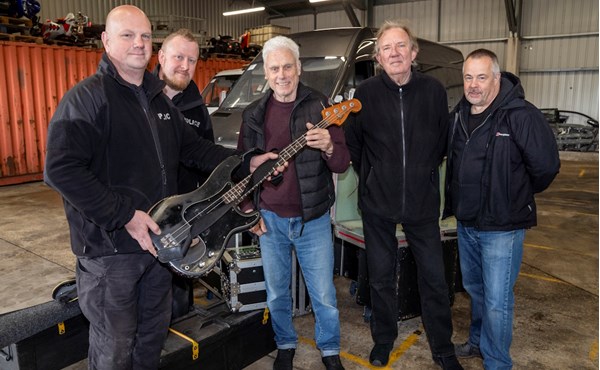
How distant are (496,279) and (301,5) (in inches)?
736

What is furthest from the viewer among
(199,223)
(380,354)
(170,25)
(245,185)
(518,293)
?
(170,25)

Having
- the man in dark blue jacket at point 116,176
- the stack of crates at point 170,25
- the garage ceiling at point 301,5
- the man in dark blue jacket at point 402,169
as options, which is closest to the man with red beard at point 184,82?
the man in dark blue jacket at point 116,176

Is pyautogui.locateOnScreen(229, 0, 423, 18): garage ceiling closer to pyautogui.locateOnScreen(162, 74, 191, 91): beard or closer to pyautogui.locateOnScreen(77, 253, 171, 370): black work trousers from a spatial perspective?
pyautogui.locateOnScreen(162, 74, 191, 91): beard

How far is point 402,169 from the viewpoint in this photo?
8.78ft

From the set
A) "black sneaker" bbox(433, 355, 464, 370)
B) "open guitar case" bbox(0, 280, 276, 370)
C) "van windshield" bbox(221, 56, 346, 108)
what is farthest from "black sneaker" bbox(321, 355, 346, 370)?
"van windshield" bbox(221, 56, 346, 108)

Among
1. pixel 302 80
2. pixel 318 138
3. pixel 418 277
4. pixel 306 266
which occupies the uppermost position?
pixel 302 80

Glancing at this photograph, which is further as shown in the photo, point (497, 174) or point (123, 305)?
point (497, 174)

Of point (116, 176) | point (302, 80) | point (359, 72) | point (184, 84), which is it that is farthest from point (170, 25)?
point (116, 176)

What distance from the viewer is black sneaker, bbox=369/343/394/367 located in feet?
9.71

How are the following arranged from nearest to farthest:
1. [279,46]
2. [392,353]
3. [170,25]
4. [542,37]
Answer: [279,46] → [392,353] → [170,25] → [542,37]

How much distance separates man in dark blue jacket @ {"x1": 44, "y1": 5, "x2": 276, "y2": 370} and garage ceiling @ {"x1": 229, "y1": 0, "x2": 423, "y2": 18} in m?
16.5

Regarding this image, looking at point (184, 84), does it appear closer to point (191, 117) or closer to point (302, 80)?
point (191, 117)

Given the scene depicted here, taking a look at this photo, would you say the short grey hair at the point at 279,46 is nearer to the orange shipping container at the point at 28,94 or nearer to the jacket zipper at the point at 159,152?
the jacket zipper at the point at 159,152

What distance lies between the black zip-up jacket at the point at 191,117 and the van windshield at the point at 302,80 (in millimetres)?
2563
